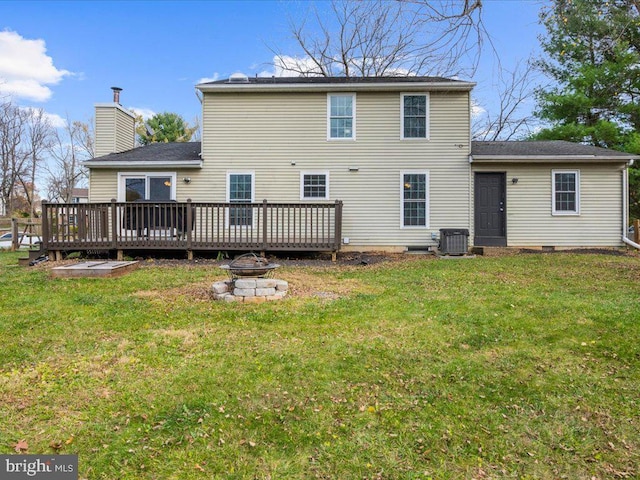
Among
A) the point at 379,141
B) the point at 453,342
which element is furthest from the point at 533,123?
the point at 453,342

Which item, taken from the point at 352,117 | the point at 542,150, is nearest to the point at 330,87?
the point at 352,117

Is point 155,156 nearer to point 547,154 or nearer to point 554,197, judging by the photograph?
point 547,154

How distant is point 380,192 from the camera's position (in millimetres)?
10797

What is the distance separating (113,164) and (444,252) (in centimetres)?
990

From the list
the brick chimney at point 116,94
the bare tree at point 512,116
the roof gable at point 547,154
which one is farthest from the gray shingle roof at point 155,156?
the bare tree at point 512,116

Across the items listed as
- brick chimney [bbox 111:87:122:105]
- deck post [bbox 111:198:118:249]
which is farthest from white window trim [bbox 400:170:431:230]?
brick chimney [bbox 111:87:122:105]

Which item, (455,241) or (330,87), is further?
(330,87)

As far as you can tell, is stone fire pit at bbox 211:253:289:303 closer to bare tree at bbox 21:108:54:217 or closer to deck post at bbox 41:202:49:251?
deck post at bbox 41:202:49:251

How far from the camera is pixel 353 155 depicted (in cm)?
1082

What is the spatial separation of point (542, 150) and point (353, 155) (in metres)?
5.82

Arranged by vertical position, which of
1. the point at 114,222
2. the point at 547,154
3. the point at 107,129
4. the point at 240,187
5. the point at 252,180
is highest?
the point at 107,129

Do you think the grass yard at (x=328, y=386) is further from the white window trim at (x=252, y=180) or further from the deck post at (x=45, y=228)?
the white window trim at (x=252, y=180)

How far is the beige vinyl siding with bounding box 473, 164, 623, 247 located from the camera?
10555 millimetres

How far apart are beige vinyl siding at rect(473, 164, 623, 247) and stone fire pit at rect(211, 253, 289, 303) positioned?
8262 mm
